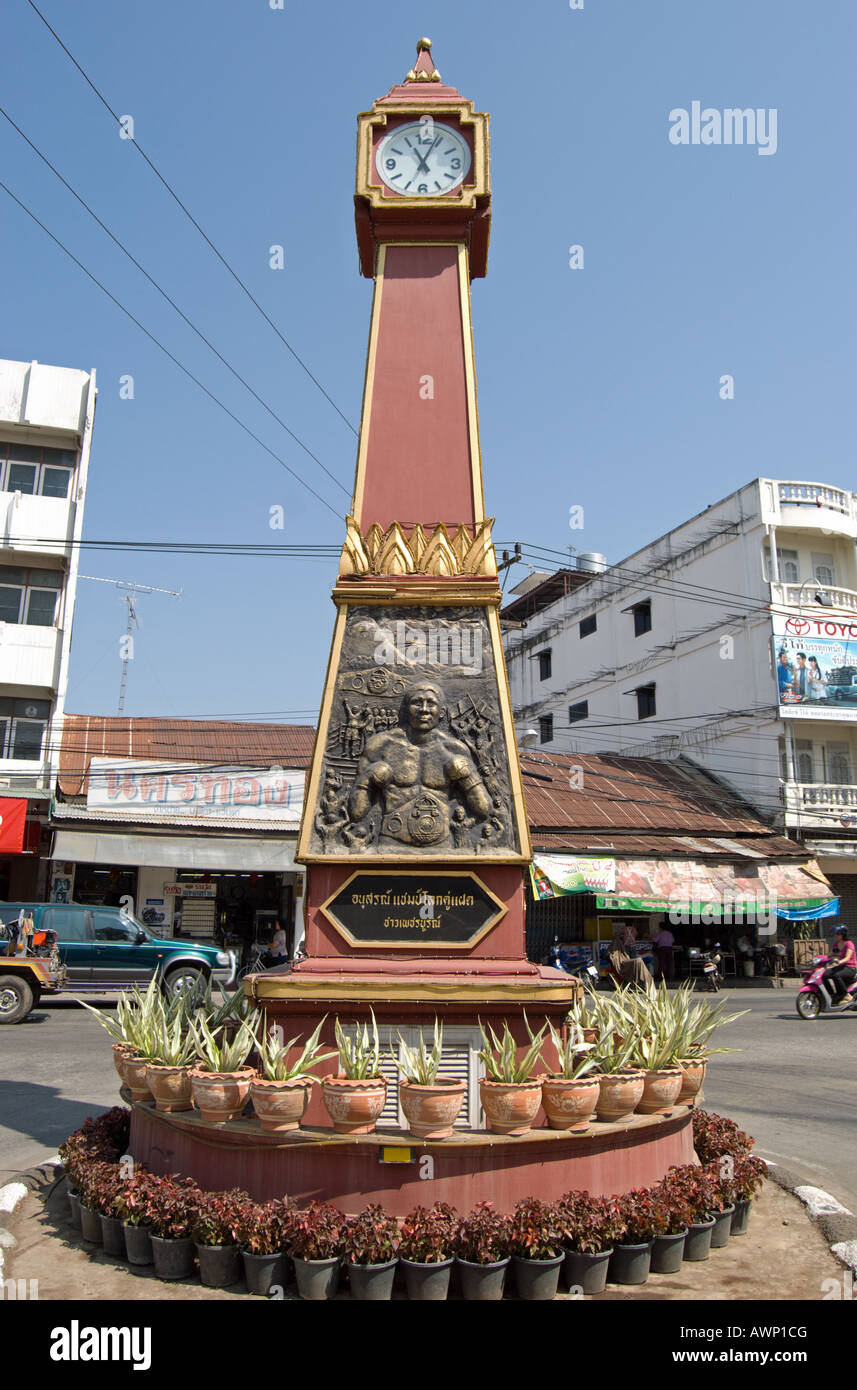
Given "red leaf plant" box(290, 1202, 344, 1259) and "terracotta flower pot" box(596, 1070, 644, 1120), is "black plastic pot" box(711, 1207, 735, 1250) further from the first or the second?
"red leaf plant" box(290, 1202, 344, 1259)

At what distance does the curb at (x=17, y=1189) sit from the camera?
5.18 meters

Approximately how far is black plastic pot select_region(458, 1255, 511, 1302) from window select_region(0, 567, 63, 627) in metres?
19.8

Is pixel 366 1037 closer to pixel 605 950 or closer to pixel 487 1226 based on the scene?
pixel 487 1226

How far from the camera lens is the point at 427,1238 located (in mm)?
4430

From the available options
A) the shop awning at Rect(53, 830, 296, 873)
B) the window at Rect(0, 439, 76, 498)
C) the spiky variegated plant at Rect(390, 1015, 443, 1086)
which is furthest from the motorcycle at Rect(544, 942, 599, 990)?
the window at Rect(0, 439, 76, 498)

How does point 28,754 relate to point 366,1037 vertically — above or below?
above

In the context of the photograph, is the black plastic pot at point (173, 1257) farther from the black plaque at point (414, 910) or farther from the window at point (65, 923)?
the window at point (65, 923)

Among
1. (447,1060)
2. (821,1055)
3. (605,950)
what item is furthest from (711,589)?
(447,1060)

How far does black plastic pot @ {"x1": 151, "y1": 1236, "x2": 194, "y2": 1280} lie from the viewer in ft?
15.4

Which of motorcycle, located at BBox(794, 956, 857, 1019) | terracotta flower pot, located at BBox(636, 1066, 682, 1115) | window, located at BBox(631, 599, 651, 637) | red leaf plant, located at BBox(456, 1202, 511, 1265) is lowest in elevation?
red leaf plant, located at BBox(456, 1202, 511, 1265)

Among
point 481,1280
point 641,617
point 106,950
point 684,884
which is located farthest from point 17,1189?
point 641,617

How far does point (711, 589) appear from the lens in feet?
88.8

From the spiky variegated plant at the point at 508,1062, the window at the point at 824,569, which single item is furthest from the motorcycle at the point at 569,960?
the spiky variegated plant at the point at 508,1062
